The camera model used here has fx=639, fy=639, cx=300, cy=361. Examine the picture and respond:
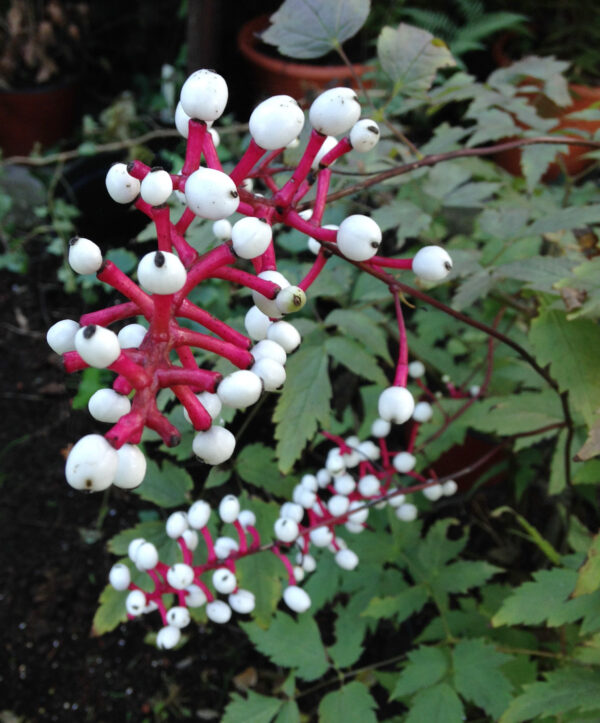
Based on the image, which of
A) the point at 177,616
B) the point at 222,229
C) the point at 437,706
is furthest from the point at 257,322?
the point at 437,706

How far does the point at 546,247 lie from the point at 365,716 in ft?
3.18

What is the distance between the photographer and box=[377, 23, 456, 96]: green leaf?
37.1 inches

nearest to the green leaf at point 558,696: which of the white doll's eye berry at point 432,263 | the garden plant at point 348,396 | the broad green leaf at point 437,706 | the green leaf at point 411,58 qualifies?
the garden plant at point 348,396

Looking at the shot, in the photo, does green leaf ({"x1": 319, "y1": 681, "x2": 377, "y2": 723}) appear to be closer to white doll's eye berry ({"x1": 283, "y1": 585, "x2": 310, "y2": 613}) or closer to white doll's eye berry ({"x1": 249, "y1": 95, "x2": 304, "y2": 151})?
white doll's eye berry ({"x1": 283, "y1": 585, "x2": 310, "y2": 613})

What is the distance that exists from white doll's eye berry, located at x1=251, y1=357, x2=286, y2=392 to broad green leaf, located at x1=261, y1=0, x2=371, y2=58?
25.8 inches

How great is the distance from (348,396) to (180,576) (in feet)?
2.66

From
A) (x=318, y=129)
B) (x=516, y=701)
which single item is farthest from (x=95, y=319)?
(x=516, y=701)

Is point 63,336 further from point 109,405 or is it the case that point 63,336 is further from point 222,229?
point 222,229

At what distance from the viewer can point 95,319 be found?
0.41m

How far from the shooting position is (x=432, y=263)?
49 centimetres

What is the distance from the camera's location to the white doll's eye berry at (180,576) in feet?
2.49

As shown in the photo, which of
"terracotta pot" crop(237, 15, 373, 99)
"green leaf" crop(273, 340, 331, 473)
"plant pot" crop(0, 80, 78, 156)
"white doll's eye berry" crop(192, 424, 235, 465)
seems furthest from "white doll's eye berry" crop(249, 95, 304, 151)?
"plant pot" crop(0, 80, 78, 156)

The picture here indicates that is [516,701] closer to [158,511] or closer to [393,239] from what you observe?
[158,511]

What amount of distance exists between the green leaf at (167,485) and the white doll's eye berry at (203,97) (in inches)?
28.8
